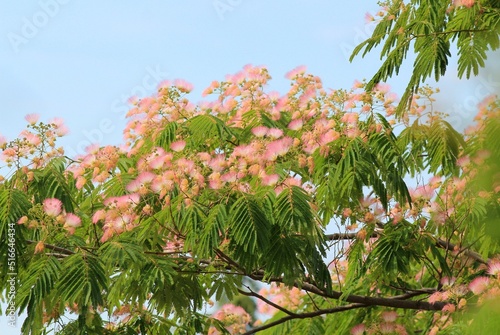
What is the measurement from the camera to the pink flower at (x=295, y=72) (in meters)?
7.81

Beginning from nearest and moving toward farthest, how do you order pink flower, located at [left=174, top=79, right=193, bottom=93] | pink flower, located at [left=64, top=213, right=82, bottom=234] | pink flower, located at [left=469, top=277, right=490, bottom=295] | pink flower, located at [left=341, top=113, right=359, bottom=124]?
pink flower, located at [left=469, top=277, right=490, bottom=295]
pink flower, located at [left=64, top=213, right=82, bottom=234]
pink flower, located at [left=341, top=113, right=359, bottom=124]
pink flower, located at [left=174, top=79, right=193, bottom=93]

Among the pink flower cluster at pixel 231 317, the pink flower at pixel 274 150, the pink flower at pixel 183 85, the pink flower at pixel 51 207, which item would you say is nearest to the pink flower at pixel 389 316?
the pink flower cluster at pixel 231 317

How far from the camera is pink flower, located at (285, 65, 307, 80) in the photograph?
781 cm

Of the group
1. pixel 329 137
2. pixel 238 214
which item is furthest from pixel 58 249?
pixel 329 137

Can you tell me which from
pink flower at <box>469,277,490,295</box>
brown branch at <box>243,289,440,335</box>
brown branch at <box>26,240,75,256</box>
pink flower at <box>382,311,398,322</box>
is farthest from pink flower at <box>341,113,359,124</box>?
brown branch at <box>26,240,75,256</box>

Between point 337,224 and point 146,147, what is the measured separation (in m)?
2.08

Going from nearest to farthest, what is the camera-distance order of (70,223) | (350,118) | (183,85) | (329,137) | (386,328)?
(70,223) → (329,137) → (350,118) → (386,328) → (183,85)

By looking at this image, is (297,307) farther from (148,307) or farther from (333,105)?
(333,105)

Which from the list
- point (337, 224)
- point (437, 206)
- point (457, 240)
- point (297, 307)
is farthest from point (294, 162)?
point (297, 307)

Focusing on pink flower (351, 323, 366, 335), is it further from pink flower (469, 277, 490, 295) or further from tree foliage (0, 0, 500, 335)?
pink flower (469, 277, 490, 295)

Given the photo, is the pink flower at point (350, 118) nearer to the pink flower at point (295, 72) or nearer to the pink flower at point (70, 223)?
the pink flower at point (295, 72)

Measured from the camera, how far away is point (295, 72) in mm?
7832

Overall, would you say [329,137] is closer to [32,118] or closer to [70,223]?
[70,223]

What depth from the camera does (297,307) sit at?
336 inches
